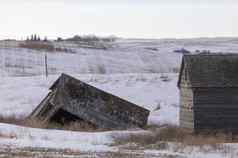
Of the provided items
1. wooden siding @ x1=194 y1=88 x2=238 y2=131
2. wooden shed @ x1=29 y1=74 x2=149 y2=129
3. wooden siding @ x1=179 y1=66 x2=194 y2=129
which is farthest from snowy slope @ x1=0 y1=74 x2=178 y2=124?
wooden shed @ x1=29 y1=74 x2=149 y2=129

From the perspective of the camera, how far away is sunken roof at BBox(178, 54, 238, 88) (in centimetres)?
2856

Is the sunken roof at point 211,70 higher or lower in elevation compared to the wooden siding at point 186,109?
higher

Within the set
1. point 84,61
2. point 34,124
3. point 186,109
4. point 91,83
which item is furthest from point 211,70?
point 84,61

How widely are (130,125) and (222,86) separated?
4.26 m

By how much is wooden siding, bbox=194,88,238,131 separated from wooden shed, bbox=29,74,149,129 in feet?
7.51

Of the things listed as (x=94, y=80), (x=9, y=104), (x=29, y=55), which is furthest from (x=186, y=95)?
(x=29, y=55)

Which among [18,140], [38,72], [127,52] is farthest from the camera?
[127,52]

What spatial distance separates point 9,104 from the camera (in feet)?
134

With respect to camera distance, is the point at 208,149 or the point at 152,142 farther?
the point at 152,142

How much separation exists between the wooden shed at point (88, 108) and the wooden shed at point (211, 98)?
2.11 metres

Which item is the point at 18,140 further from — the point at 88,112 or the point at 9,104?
the point at 9,104

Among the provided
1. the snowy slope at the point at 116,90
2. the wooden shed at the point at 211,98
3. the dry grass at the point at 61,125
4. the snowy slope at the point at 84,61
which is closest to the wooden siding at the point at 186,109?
the wooden shed at the point at 211,98

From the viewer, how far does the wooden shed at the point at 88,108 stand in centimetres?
2750

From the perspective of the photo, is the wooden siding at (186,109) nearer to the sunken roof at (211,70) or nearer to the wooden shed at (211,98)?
the wooden shed at (211,98)
